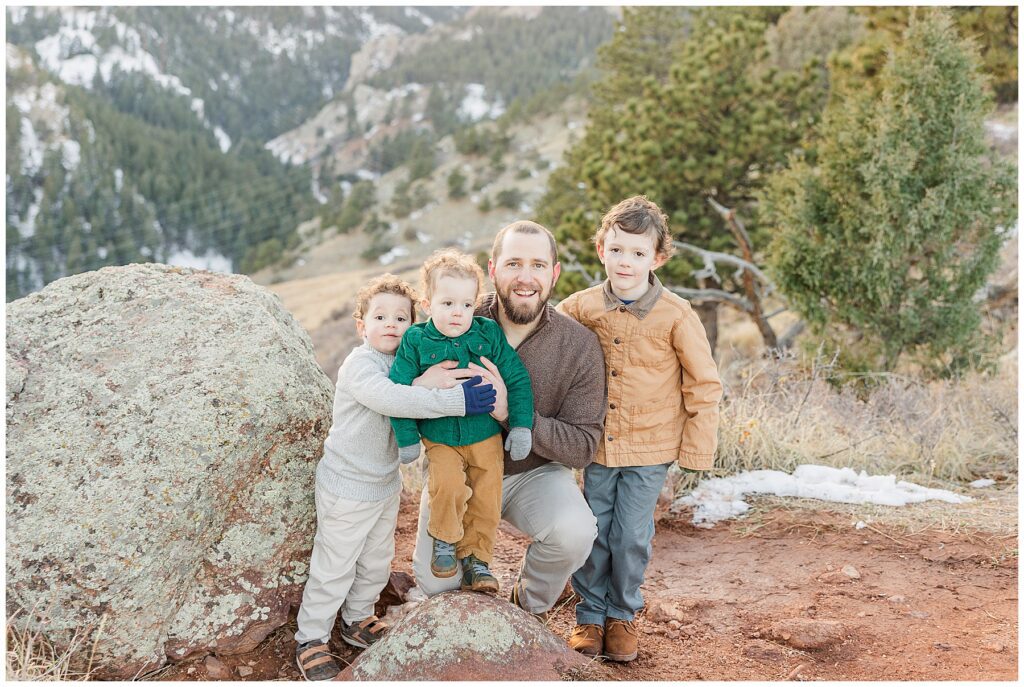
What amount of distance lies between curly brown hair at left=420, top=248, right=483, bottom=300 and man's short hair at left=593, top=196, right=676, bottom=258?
0.56 meters

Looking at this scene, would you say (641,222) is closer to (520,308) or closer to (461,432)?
(520,308)

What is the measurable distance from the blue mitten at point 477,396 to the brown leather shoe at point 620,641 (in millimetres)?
1047

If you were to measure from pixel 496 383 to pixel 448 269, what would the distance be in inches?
17.2

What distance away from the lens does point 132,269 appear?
3.37 meters

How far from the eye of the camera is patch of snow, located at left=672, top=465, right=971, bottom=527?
464 cm

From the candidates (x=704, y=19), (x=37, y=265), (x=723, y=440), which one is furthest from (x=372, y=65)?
(x=723, y=440)

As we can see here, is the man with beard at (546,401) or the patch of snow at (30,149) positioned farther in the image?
the patch of snow at (30,149)

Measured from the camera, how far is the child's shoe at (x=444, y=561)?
112 inches

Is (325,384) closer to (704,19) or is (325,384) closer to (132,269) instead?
(132,269)

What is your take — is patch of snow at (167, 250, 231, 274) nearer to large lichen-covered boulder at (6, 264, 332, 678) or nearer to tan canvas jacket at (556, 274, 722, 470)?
large lichen-covered boulder at (6, 264, 332, 678)

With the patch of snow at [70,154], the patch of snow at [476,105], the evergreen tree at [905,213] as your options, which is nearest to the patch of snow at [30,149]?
the patch of snow at [70,154]

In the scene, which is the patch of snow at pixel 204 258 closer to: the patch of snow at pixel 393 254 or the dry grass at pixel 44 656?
the patch of snow at pixel 393 254

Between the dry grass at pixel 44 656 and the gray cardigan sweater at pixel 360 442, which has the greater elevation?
the gray cardigan sweater at pixel 360 442

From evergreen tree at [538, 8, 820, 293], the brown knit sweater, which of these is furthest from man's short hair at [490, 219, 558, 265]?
evergreen tree at [538, 8, 820, 293]
